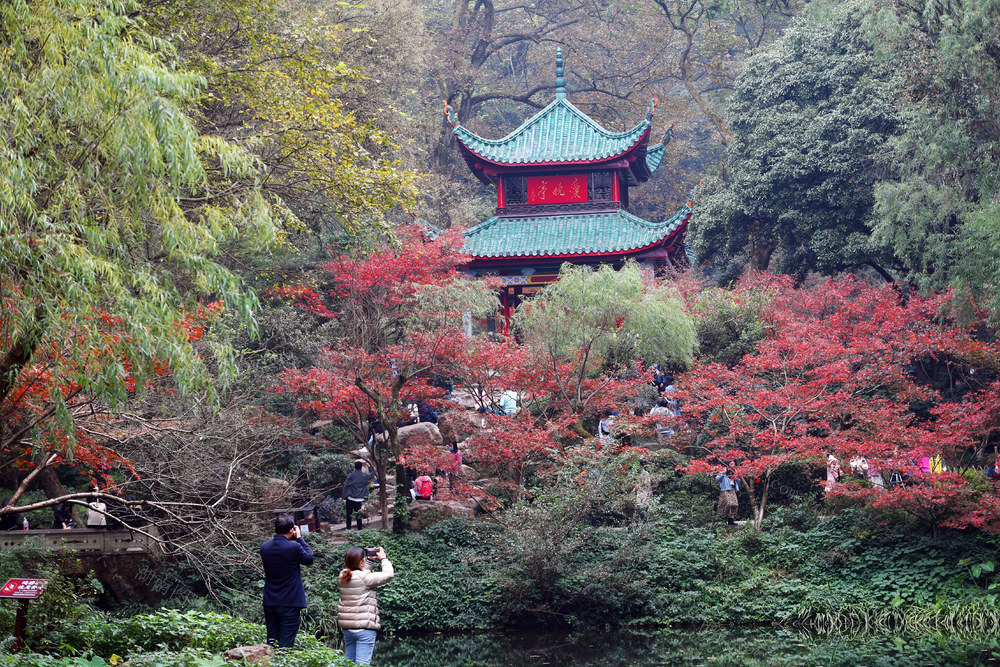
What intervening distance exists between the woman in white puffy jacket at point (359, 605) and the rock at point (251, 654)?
670 millimetres

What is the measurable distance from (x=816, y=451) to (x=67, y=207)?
9.68 metres

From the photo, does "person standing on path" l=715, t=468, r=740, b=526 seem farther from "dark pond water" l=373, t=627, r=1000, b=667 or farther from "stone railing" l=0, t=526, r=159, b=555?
"stone railing" l=0, t=526, r=159, b=555

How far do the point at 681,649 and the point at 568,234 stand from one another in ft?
42.1

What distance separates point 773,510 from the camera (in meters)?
14.2

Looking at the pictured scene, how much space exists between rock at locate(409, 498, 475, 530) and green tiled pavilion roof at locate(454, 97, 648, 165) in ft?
35.4

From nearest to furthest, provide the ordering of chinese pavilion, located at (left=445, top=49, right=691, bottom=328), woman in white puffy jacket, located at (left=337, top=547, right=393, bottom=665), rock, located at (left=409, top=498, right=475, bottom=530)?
woman in white puffy jacket, located at (left=337, top=547, right=393, bottom=665) < rock, located at (left=409, top=498, right=475, bottom=530) < chinese pavilion, located at (left=445, top=49, right=691, bottom=328)

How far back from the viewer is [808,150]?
20141mm

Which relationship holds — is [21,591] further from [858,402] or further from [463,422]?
[858,402]

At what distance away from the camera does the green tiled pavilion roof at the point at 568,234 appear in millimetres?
21328

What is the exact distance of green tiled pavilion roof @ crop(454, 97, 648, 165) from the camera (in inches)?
891

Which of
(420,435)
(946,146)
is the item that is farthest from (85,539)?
(946,146)

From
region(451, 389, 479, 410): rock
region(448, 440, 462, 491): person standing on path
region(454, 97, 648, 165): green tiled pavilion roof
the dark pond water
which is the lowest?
the dark pond water

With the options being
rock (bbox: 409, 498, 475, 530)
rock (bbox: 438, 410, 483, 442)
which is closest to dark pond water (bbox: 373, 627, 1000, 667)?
rock (bbox: 409, 498, 475, 530)

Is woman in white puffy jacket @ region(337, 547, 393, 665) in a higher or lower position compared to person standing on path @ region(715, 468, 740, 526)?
higher
